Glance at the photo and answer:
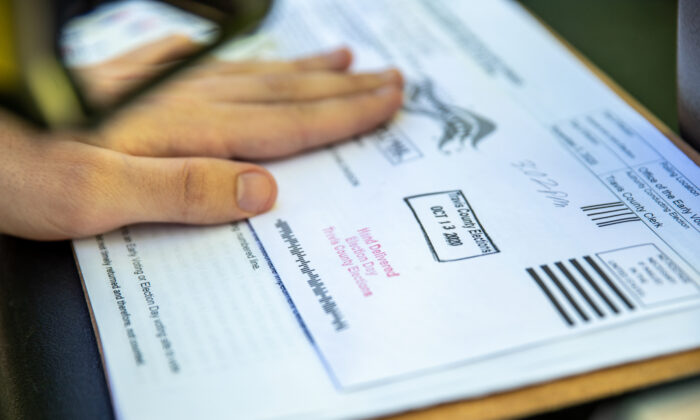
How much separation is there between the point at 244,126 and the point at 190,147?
43 mm

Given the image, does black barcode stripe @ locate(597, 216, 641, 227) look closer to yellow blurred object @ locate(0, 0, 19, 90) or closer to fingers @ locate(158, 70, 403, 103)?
fingers @ locate(158, 70, 403, 103)

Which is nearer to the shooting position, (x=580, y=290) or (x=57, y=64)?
(x=57, y=64)

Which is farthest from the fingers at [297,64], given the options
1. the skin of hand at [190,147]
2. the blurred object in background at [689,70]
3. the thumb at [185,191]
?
the blurred object in background at [689,70]

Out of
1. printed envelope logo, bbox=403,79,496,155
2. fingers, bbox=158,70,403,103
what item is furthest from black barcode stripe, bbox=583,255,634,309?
fingers, bbox=158,70,403,103

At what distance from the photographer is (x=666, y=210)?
0.43 metres

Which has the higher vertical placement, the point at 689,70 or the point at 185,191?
the point at 689,70

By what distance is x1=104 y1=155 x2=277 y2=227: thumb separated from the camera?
42cm

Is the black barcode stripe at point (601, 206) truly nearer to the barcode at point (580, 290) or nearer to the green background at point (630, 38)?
the barcode at point (580, 290)

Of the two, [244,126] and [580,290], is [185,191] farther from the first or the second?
[580,290]

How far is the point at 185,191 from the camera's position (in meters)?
0.42

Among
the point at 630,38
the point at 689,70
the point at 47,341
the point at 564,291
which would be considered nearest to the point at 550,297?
the point at 564,291

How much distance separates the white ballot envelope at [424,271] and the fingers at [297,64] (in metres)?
0.10

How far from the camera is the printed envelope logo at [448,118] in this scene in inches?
19.7

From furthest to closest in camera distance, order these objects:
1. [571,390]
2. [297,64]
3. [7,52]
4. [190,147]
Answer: [297,64] < [190,147] < [571,390] < [7,52]
